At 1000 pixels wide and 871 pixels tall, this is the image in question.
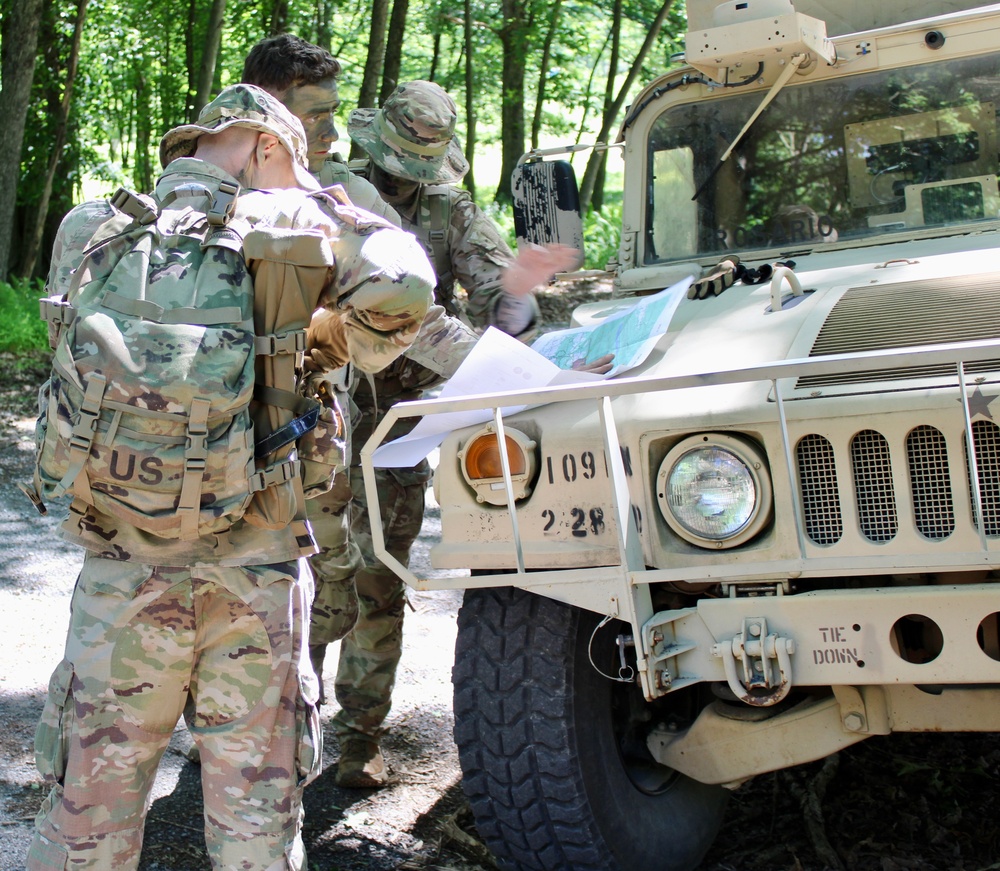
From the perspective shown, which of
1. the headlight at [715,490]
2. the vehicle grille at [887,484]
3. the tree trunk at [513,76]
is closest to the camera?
the vehicle grille at [887,484]

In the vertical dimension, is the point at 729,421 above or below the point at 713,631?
above

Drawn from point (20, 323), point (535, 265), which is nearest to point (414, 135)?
point (535, 265)

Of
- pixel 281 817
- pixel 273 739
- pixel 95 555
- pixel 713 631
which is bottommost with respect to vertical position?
pixel 281 817

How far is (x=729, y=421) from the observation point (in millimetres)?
2510

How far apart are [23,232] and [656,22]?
8.37 meters

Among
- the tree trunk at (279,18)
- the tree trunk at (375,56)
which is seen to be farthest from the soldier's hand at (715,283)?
the tree trunk at (279,18)

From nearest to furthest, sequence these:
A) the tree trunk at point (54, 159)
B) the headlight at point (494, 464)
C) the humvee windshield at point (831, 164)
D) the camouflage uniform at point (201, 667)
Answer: the camouflage uniform at point (201, 667) < the headlight at point (494, 464) < the humvee windshield at point (831, 164) < the tree trunk at point (54, 159)

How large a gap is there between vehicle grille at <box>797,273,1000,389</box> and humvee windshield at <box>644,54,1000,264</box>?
83 centimetres

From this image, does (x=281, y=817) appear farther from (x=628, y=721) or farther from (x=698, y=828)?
(x=698, y=828)

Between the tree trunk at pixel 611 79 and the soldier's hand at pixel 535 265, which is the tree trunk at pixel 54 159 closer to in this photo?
the tree trunk at pixel 611 79

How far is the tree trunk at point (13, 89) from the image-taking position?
9.94 m

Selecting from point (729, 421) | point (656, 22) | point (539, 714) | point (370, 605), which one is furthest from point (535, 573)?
point (656, 22)

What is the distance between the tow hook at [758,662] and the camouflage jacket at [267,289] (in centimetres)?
90

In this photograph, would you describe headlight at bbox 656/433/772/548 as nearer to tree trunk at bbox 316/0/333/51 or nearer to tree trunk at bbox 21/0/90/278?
tree trunk at bbox 21/0/90/278
